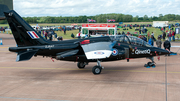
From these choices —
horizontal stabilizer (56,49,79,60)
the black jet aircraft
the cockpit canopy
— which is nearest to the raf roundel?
the black jet aircraft

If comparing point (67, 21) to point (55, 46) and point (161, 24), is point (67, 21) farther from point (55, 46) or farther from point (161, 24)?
point (55, 46)

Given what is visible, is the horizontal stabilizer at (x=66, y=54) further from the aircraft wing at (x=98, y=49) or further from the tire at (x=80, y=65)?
the tire at (x=80, y=65)

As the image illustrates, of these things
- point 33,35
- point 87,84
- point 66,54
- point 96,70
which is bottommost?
point 87,84

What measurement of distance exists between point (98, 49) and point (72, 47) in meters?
1.86

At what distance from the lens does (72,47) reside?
525 inches

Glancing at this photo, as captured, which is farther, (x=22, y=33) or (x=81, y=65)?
(x=81, y=65)

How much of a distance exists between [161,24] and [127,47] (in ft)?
223

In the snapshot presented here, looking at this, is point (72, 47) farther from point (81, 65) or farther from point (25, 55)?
point (25, 55)

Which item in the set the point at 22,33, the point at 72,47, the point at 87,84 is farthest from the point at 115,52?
the point at 22,33

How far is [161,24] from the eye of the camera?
7638cm

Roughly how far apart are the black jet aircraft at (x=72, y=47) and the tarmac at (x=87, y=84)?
121cm

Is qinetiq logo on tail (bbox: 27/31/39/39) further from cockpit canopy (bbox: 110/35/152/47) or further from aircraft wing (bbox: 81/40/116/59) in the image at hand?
cockpit canopy (bbox: 110/35/152/47)

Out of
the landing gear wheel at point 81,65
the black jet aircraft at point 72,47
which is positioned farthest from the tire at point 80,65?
the black jet aircraft at point 72,47

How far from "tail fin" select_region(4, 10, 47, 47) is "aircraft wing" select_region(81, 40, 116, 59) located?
2.99m
